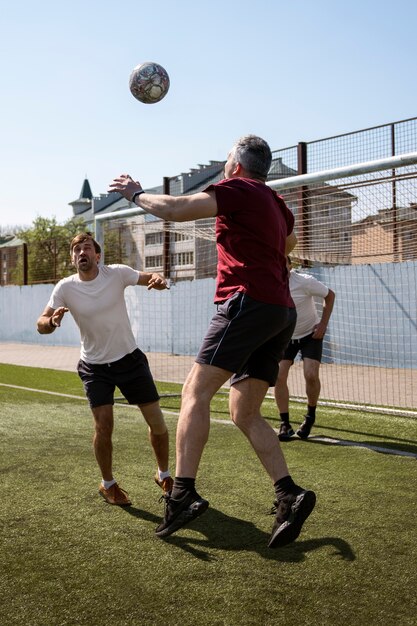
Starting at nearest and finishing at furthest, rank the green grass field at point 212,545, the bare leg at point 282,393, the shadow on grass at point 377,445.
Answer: the green grass field at point 212,545
the shadow on grass at point 377,445
the bare leg at point 282,393

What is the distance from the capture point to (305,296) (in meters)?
8.20

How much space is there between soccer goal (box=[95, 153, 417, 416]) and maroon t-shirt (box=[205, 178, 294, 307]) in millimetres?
4680

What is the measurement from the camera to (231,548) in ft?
13.6

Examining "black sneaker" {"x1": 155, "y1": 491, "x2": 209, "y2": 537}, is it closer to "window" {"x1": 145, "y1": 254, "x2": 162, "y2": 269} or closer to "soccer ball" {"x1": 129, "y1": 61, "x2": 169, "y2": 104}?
"soccer ball" {"x1": 129, "y1": 61, "x2": 169, "y2": 104}

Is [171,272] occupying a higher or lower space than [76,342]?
higher

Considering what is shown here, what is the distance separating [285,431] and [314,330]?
1.16 meters

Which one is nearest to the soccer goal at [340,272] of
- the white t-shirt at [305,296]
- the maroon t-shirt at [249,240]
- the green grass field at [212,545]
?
the white t-shirt at [305,296]

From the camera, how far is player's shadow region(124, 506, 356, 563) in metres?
4.01

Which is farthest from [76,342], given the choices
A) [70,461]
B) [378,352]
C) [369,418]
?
[70,461]

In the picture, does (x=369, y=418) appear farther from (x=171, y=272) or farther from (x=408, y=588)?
(x=171, y=272)

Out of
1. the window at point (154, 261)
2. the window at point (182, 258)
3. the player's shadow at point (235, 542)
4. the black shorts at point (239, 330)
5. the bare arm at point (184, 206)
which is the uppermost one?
the window at point (182, 258)

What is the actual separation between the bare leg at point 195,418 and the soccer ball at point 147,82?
4994 mm

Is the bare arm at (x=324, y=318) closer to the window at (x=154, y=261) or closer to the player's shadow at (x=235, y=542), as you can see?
the player's shadow at (x=235, y=542)

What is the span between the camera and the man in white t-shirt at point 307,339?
26.0 feet
